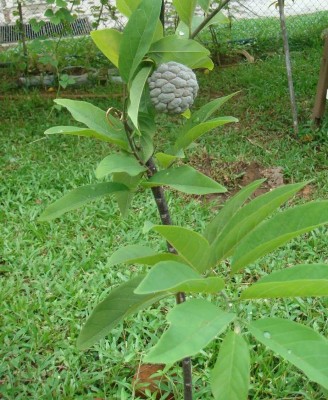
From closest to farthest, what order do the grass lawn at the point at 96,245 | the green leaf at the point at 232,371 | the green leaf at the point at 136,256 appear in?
the green leaf at the point at 232,371, the green leaf at the point at 136,256, the grass lawn at the point at 96,245

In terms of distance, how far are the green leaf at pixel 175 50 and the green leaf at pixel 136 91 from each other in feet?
0.08

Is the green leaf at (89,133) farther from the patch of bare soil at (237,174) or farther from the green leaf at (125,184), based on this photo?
the patch of bare soil at (237,174)

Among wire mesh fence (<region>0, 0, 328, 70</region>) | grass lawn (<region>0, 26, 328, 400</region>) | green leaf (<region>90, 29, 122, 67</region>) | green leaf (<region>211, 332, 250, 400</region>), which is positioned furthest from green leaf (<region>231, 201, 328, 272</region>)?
wire mesh fence (<region>0, 0, 328, 70</region>)

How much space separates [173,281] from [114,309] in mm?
344

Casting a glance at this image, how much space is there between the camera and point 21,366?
76.4 inches

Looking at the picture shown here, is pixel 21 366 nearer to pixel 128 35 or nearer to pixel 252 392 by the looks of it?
pixel 252 392

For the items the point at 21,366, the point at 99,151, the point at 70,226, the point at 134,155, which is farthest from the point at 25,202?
the point at 134,155

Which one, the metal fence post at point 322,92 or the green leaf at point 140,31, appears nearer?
the green leaf at point 140,31

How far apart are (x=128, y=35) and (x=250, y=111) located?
3.56 m

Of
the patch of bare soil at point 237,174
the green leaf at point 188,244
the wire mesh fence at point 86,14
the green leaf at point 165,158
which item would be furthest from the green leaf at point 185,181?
the wire mesh fence at point 86,14

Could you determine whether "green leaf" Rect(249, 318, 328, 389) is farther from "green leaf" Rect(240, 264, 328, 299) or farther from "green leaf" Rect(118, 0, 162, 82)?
"green leaf" Rect(118, 0, 162, 82)

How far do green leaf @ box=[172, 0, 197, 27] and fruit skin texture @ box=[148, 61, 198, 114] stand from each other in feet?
0.35

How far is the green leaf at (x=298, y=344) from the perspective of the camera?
64 centimetres

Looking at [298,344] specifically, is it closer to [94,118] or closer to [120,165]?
[120,165]
